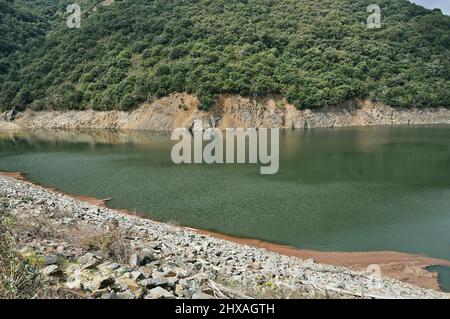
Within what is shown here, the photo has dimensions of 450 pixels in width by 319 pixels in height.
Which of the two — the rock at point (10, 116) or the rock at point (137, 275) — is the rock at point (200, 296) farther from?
the rock at point (10, 116)

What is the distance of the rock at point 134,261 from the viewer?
39.8 feet

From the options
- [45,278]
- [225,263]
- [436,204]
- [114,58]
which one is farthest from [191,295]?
[114,58]

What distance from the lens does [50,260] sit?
422 inches

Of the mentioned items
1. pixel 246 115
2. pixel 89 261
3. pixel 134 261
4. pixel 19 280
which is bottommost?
pixel 134 261

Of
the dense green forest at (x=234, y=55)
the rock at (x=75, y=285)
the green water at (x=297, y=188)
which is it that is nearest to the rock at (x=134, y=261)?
the rock at (x=75, y=285)

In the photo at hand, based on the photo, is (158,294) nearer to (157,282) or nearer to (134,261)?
(157,282)

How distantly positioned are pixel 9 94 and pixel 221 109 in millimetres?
44703

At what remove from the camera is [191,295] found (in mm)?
9695

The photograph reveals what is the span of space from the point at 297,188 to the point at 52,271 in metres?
20.3

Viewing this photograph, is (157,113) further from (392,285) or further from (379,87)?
(392,285)

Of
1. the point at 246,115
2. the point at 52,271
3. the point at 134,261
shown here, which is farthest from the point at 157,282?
the point at 246,115

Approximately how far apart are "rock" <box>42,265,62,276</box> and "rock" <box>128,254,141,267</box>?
246 centimetres

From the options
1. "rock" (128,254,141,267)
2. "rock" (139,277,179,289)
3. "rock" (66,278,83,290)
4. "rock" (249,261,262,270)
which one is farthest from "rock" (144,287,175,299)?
"rock" (249,261,262,270)

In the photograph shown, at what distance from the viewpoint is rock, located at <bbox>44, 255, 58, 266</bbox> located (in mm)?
10562
